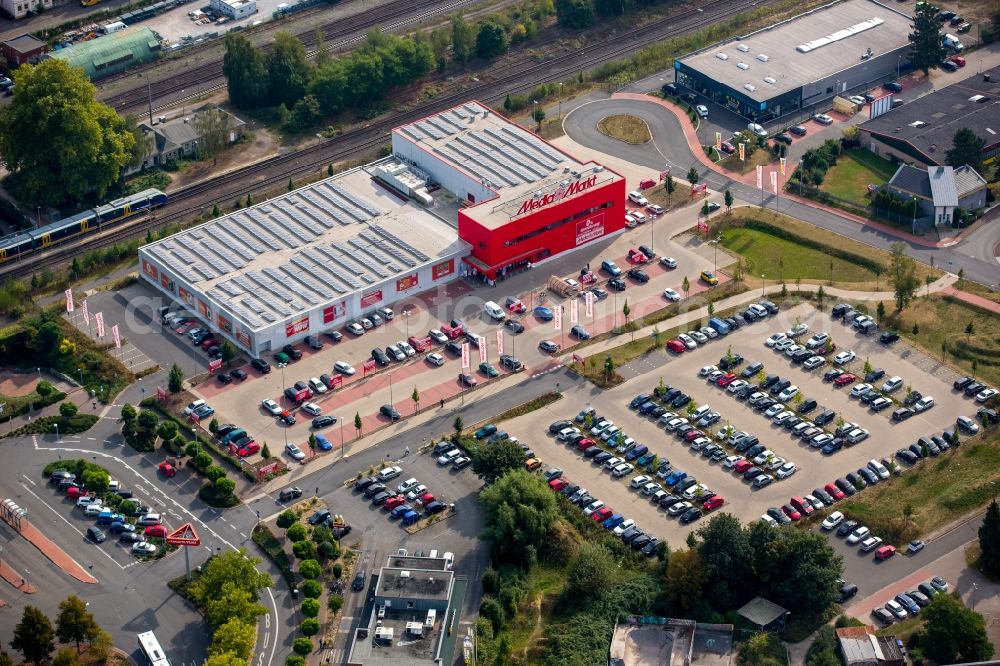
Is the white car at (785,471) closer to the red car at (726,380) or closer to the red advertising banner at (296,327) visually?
the red car at (726,380)

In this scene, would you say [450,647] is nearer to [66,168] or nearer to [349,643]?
[349,643]

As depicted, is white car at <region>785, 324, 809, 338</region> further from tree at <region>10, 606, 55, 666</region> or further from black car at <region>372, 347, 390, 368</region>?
tree at <region>10, 606, 55, 666</region>

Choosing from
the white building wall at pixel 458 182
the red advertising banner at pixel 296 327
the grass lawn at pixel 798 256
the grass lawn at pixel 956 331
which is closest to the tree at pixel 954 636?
the grass lawn at pixel 956 331

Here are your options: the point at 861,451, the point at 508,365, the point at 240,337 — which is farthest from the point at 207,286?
the point at 861,451

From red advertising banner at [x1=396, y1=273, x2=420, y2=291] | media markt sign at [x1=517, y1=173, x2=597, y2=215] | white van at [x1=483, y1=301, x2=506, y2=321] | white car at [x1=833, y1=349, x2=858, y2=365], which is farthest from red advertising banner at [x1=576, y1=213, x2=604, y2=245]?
white car at [x1=833, y1=349, x2=858, y2=365]

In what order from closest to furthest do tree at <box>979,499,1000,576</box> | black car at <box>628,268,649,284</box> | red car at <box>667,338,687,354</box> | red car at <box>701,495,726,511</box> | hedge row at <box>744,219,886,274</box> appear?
1. tree at <box>979,499,1000,576</box>
2. red car at <box>701,495,726,511</box>
3. red car at <box>667,338,687,354</box>
4. black car at <box>628,268,649,284</box>
5. hedge row at <box>744,219,886,274</box>

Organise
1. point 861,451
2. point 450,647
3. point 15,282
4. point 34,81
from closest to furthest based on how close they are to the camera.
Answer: point 450,647, point 861,451, point 15,282, point 34,81
